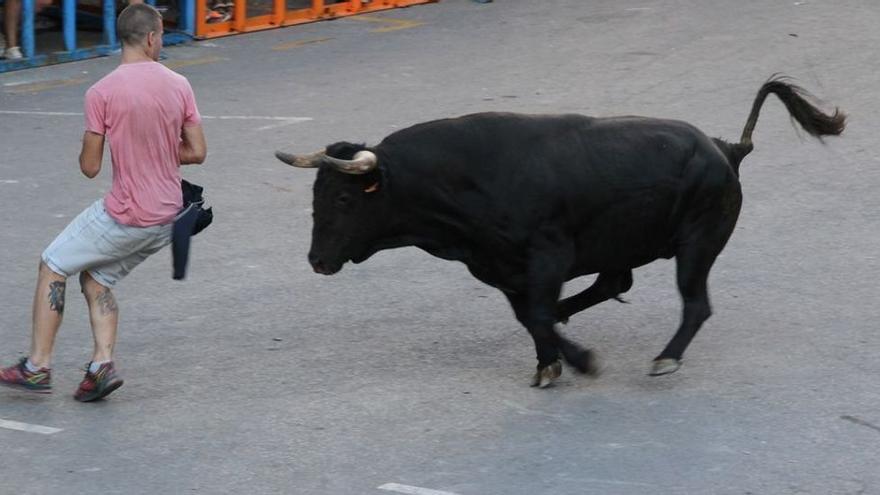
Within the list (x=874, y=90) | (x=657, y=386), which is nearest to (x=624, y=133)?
(x=657, y=386)

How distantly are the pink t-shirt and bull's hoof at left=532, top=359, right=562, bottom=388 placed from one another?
1714mm

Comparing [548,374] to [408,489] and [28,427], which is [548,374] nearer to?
[408,489]

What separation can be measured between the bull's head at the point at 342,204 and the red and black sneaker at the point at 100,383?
→ 0.97 metres

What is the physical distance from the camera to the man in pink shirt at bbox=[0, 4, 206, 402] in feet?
20.2

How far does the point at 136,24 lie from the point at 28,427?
168cm

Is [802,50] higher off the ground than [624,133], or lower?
lower

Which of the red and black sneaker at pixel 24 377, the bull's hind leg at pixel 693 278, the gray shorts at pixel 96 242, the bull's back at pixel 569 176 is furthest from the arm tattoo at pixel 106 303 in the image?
the bull's hind leg at pixel 693 278

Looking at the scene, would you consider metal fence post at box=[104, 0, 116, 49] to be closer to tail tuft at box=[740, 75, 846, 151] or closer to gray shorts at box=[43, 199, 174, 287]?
gray shorts at box=[43, 199, 174, 287]

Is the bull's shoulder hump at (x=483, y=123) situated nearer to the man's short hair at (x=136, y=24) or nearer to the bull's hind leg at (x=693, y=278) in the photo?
Answer: the bull's hind leg at (x=693, y=278)

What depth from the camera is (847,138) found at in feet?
36.5

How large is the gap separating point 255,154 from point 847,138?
4.27 m

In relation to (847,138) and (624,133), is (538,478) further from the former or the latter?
(847,138)

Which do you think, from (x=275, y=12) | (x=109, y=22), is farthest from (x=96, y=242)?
(x=275, y=12)

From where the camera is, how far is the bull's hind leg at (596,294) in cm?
718
